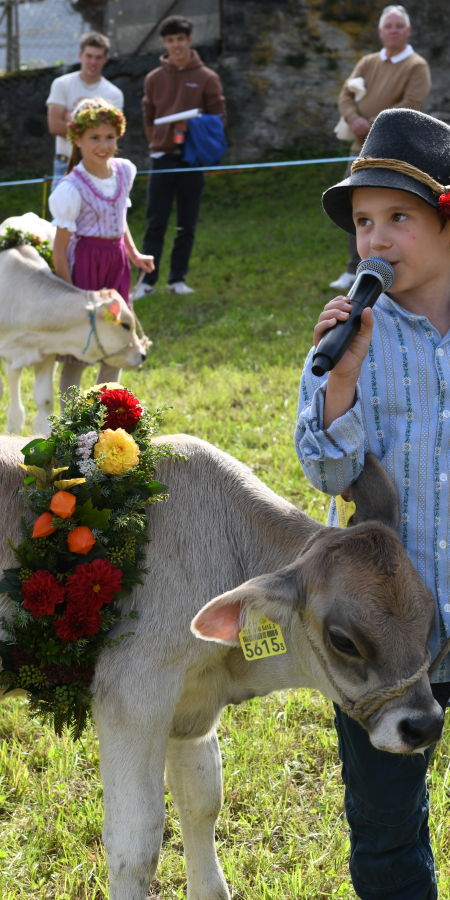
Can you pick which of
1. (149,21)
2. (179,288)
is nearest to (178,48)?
(179,288)

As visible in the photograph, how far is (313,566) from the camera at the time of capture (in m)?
2.17

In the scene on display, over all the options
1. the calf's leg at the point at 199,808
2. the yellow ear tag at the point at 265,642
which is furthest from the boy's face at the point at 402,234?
the calf's leg at the point at 199,808

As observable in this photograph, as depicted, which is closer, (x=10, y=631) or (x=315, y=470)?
(x=315, y=470)

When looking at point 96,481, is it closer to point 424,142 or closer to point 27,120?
point 424,142

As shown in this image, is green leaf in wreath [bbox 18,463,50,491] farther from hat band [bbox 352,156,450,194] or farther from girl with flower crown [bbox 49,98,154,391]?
girl with flower crown [bbox 49,98,154,391]

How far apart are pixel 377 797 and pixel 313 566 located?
604 millimetres

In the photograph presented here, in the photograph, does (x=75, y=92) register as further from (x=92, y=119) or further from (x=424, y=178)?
(x=424, y=178)

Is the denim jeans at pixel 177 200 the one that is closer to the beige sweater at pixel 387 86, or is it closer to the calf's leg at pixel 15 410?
the beige sweater at pixel 387 86

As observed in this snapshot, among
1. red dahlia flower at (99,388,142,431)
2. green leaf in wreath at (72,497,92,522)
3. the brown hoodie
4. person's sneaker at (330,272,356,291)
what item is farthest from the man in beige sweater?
green leaf in wreath at (72,497,92,522)

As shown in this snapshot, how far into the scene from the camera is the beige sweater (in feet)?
28.6

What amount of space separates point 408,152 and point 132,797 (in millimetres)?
1796

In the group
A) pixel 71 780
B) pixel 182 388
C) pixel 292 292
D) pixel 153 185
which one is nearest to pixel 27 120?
pixel 153 185

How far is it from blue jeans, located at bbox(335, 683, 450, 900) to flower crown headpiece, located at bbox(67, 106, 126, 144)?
443cm

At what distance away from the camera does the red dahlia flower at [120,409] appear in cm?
253
